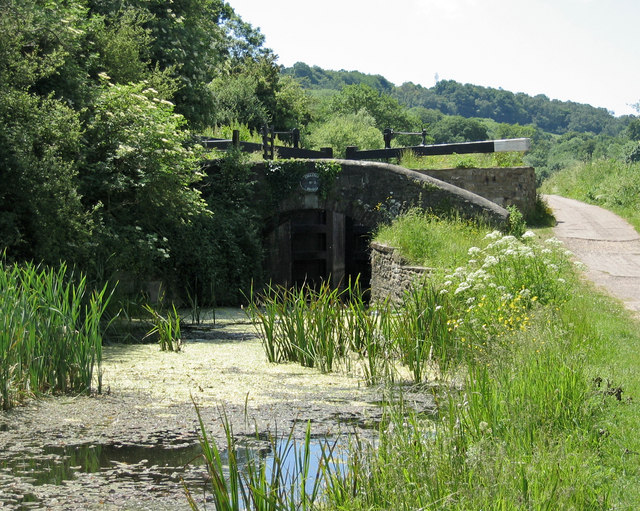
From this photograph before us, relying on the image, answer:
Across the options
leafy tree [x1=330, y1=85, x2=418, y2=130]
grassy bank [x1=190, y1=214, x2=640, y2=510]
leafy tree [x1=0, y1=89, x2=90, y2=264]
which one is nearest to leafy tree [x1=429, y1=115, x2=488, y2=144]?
leafy tree [x1=330, y1=85, x2=418, y2=130]

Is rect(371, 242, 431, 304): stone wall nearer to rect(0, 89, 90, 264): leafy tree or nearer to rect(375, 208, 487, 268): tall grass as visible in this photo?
rect(375, 208, 487, 268): tall grass

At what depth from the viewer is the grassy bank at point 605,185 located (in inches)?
814

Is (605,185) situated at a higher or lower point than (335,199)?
higher

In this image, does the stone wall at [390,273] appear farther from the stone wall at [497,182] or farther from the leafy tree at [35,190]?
the leafy tree at [35,190]

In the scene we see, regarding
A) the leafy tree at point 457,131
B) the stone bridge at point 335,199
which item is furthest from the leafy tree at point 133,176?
the leafy tree at point 457,131

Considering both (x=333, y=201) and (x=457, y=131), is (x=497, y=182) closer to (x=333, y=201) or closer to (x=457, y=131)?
(x=333, y=201)

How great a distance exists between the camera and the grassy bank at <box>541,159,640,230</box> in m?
20.7

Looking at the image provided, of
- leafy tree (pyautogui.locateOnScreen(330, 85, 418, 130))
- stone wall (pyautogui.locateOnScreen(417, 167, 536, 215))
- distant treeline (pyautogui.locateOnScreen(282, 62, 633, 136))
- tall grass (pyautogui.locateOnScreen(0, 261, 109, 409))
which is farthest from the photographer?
distant treeline (pyautogui.locateOnScreen(282, 62, 633, 136))

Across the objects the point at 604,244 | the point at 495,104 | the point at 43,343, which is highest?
the point at 495,104

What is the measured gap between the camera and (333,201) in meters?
16.8

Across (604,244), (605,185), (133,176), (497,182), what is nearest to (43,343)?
(133,176)

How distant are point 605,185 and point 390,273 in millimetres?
11451

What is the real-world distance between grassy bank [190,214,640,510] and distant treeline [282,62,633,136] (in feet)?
310

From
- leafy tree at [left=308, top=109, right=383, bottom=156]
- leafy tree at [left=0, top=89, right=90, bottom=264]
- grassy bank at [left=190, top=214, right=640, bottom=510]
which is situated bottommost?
grassy bank at [left=190, top=214, right=640, bottom=510]
